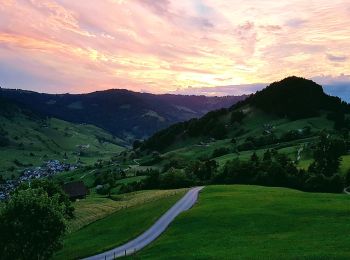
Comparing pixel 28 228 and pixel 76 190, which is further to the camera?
pixel 76 190

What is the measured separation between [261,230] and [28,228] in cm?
3415

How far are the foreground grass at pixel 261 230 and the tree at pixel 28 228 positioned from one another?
514 inches

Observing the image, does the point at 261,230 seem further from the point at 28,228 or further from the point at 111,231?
the point at 111,231

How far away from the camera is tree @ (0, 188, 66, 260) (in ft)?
195

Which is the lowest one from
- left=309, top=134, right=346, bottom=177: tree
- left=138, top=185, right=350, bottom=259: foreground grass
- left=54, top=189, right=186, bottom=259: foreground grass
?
left=54, top=189, right=186, bottom=259: foreground grass

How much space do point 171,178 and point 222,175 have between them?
69.8ft

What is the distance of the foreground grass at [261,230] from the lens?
2095 inches

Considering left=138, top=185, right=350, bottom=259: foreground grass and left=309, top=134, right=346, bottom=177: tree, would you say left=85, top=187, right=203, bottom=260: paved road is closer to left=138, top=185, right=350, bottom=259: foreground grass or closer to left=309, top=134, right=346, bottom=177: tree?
left=138, top=185, right=350, bottom=259: foreground grass

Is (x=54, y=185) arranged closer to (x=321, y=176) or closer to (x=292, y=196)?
(x=292, y=196)

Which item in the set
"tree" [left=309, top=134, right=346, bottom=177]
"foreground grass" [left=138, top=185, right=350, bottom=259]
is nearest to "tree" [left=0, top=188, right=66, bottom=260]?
"foreground grass" [left=138, top=185, right=350, bottom=259]

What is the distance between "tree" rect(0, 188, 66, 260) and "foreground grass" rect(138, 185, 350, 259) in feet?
42.8

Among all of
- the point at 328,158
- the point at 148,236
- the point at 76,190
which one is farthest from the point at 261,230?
the point at 76,190

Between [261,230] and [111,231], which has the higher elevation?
[261,230]

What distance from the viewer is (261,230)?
6731 cm
